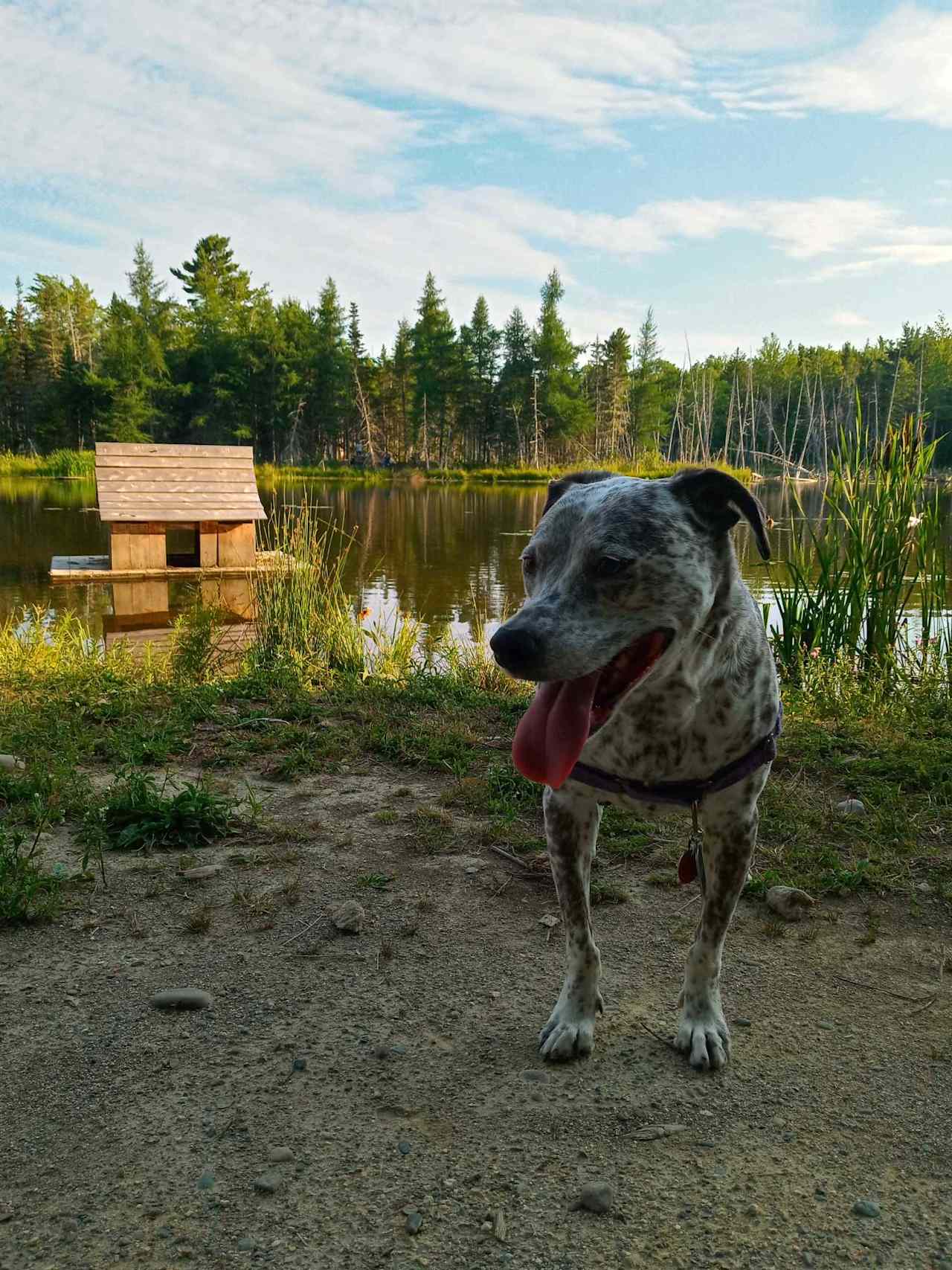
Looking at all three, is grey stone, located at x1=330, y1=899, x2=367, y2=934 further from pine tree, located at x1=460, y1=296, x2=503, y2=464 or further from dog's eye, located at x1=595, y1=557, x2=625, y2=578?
pine tree, located at x1=460, y1=296, x2=503, y2=464

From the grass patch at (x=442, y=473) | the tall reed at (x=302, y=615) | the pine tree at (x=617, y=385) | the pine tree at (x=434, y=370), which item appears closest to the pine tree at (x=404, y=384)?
the pine tree at (x=434, y=370)

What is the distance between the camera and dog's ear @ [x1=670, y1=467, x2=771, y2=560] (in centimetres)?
243

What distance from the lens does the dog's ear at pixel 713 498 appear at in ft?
7.98

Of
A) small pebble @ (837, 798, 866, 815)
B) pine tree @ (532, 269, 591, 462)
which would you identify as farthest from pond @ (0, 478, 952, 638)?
pine tree @ (532, 269, 591, 462)

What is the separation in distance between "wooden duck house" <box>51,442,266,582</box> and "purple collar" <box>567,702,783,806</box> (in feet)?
45.6

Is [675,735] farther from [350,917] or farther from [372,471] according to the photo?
[372,471]

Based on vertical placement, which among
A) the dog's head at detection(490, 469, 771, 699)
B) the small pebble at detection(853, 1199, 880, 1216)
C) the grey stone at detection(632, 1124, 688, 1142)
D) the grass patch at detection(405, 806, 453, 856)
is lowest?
the grey stone at detection(632, 1124, 688, 1142)

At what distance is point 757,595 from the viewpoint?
13.2 metres

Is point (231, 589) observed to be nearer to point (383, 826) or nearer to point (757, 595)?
point (757, 595)

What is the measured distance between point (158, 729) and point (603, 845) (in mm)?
2958

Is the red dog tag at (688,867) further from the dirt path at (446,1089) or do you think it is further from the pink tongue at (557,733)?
the pink tongue at (557,733)

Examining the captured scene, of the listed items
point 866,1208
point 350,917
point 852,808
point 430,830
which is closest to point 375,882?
point 350,917

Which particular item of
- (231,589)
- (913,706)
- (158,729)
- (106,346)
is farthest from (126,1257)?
(106,346)

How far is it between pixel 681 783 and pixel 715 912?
0.48 meters
